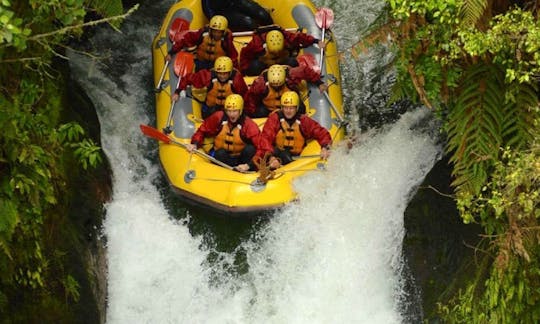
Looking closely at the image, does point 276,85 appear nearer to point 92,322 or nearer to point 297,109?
point 297,109

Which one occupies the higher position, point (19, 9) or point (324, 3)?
point (19, 9)

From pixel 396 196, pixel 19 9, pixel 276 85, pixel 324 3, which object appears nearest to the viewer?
pixel 19 9

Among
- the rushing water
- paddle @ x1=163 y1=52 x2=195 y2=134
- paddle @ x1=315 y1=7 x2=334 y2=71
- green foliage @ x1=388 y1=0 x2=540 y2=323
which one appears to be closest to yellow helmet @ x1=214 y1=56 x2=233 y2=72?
paddle @ x1=163 y1=52 x2=195 y2=134

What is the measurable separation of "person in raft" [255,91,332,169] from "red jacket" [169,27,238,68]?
1375 millimetres

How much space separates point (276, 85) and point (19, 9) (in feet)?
10.7

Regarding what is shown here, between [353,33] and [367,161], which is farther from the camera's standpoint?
[353,33]

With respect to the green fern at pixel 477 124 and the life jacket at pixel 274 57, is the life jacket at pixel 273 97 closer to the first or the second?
the life jacket at pixel 274 57

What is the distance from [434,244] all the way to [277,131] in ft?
7.06

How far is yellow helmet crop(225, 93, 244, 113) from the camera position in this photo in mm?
7895

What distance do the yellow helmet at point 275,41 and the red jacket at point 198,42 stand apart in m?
0.48

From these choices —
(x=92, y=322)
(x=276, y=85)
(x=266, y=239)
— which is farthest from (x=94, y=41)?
(x=92, y=322)

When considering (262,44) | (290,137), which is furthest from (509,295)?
(262,44)

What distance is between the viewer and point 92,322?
21.4 feet

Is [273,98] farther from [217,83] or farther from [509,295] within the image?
[509,295]
